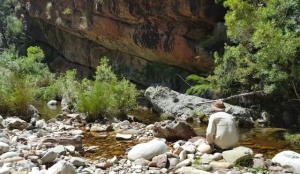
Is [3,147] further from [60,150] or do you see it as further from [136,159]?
[136,159]

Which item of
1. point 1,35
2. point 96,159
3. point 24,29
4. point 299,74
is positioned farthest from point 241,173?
point 1,35

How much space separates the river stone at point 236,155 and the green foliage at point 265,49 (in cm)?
324

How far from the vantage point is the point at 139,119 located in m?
12.5

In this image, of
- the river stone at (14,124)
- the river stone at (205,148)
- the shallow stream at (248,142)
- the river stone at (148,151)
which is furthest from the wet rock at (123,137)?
the river stone at (14,124)

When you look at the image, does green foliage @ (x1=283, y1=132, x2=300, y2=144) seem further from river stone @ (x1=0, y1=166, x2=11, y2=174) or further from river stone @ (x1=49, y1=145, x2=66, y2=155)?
river stone @ (x1=0, y1=166, x2=11, y2=174)

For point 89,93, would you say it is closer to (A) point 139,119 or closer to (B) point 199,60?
(A) point 139,119

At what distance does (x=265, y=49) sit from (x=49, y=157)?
587 cm

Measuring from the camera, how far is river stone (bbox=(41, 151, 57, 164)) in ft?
19.5

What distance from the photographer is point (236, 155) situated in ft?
21.2

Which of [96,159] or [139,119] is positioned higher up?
[139,119]

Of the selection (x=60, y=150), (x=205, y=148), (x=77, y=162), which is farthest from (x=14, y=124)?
(x=205, y=148)

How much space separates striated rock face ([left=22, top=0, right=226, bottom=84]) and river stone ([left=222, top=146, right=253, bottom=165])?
990 centimetres

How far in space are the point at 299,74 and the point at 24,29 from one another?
2890 cm

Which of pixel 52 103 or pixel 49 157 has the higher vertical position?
pixel 52 103
